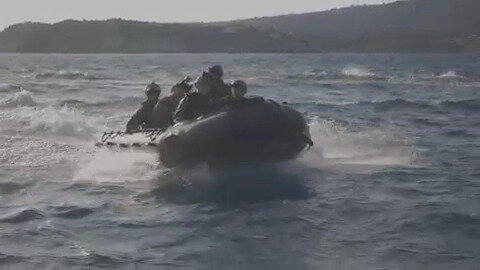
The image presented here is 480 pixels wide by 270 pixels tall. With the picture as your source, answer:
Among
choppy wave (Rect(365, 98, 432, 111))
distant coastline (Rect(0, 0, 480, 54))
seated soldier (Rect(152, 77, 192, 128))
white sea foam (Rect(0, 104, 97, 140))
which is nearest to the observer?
seated soldier (Rect(152, 77, 192, 128))

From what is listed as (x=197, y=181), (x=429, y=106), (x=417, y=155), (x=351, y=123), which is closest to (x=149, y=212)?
(x=197, y=181)

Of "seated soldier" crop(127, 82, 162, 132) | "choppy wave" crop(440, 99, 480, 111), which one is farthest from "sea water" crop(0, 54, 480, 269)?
"choppy wave" crop(440, 99, 480, 111)

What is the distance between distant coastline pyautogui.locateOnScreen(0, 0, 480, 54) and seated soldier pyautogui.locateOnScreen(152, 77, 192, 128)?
15895cm

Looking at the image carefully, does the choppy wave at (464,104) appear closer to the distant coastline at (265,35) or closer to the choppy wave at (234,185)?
the choppy wave at (234,185)

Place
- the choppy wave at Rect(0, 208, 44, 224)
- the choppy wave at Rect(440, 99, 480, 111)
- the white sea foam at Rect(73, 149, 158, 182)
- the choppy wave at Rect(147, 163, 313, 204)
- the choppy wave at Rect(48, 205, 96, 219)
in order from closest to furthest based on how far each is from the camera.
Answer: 1. the choppy wave at Rect(0, 208, 44, 224)
2. the choppy wave at Rect(48, 205, 96, 219)
3. the choppy wave at Rect(147, 163, 313, 204)
4. the white sea foam at Rect(73, 149, 158, 182)
5. the choppy wave at Rect(440, 99, 480, 111)

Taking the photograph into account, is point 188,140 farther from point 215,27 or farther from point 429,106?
point 215,27

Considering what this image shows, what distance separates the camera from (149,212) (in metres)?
9.97

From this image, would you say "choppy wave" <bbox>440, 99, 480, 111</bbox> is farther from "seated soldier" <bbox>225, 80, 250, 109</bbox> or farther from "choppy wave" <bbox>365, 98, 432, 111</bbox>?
"seated soldier" <bbox>225, 80, 250, 109</bbox>

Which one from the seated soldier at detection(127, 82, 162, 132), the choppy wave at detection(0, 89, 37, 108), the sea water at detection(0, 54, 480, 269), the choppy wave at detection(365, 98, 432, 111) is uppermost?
the seated soldier at detection(127, 82, 162, 132)

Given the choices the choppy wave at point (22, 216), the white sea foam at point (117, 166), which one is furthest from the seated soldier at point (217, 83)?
the choppy wave at point (22, 216)

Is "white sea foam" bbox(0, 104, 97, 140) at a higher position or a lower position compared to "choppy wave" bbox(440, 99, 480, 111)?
higher

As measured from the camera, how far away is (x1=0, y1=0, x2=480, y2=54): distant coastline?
175m

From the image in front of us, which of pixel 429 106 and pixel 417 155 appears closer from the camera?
pixel 417 155

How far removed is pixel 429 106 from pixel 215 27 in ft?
537
